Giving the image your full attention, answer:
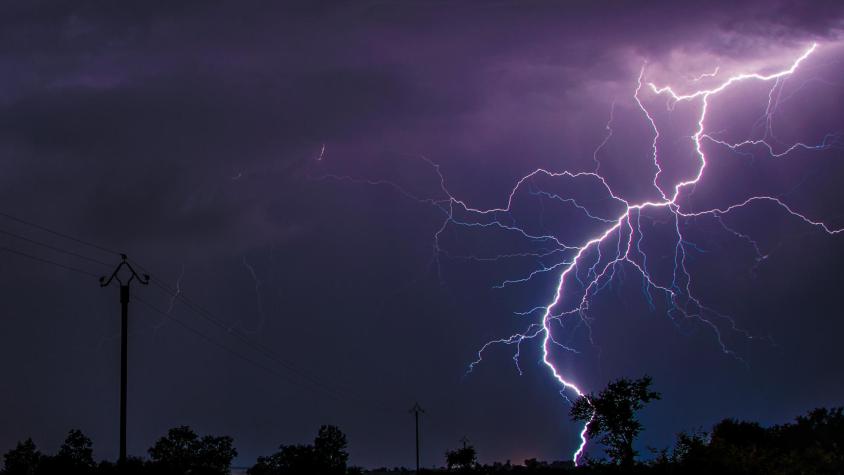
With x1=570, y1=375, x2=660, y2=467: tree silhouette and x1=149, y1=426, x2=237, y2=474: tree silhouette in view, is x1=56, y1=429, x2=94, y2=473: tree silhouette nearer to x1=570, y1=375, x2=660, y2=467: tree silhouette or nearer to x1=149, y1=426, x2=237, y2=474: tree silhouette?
x1=149, y1=426, x2=237, y2=474: tree silhouette

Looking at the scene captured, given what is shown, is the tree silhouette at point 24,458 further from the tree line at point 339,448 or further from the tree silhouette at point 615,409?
the tree silhouette at point 615,409

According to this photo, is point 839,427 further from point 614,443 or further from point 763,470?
point 763,470

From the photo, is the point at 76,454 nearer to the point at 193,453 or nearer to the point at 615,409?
the point at 193,453

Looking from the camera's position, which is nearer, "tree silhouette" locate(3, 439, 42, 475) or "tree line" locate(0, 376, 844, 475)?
"tree line" locate(0, 376, 844, 475)

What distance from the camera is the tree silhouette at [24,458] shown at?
61.2 meters

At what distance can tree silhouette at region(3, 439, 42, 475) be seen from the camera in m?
61.2

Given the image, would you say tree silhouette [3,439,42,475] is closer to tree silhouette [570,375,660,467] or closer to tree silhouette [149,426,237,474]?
tree silhouette [149,426,237,474]

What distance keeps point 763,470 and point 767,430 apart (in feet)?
124

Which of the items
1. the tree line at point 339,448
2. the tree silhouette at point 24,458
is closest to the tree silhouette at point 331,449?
the tree line at point 339,448

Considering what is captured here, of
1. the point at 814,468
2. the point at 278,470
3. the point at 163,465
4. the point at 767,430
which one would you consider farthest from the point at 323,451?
the point at 814,468

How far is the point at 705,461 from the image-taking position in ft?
73.8

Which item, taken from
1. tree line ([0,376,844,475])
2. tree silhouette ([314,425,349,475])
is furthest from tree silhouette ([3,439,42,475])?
tree silhouette ([314,425,349,475])

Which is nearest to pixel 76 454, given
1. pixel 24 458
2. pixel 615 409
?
pixel 24 458

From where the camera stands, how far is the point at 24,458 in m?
62.5
